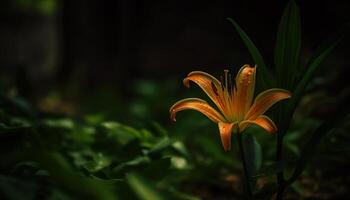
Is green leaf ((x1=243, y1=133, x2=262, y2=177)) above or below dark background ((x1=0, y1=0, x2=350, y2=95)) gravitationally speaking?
below

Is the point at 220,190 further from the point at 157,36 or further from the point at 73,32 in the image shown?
the point at 73,32

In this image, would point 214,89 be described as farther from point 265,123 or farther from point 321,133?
point 321,133

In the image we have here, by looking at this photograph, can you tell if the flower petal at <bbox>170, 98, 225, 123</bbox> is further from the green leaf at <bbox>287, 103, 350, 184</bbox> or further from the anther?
the green leaf at <bbox>287, 103, 350, 184</bbox>

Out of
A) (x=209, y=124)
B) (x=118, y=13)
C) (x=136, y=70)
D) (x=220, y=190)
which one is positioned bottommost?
(x=220, y=190)

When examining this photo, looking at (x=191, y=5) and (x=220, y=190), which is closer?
(x=220, y=190)

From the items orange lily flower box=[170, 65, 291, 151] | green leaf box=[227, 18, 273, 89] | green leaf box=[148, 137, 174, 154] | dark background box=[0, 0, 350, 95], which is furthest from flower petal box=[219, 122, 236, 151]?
dark background box=[0, 0, 350, 95]

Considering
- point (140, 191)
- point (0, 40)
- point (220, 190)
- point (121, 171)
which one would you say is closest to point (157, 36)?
point (220, 190)
